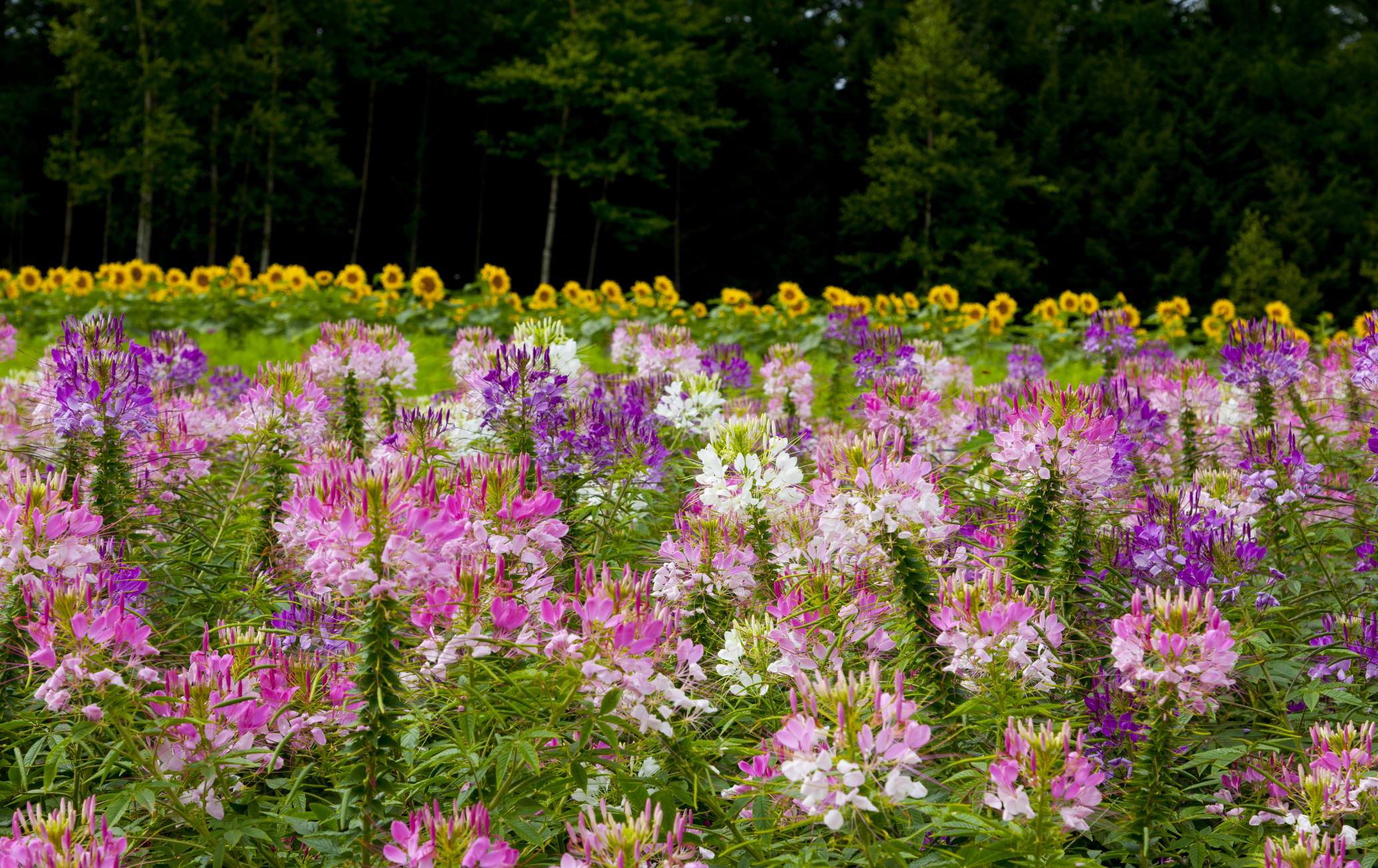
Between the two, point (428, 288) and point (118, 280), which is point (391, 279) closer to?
point (428, 288)

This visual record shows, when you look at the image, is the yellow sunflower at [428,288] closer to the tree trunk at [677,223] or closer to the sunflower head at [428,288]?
the sunflower head at [428,288]

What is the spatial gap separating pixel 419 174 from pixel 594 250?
5814mm

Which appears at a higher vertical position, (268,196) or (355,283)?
(268,196)

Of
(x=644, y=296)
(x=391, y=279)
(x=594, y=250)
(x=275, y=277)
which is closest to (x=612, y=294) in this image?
(x=644, y=296)

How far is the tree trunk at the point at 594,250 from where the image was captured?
1204 inches

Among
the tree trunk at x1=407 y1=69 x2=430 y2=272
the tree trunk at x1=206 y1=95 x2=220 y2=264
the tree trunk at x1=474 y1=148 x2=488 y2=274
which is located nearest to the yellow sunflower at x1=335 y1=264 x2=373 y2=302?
the tree trunk at x1=206 y1=95 x2=220 y2=264

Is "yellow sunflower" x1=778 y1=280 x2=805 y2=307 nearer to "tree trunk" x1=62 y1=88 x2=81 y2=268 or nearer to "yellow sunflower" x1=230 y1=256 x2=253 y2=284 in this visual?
"yellow sunflower" x1=230 y1=256 x2=253 y2=284

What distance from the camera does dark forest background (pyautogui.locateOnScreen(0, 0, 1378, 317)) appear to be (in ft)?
82.2

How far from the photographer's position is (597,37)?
29406 millimetres

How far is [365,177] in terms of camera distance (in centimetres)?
2956

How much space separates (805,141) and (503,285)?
22.8 metres

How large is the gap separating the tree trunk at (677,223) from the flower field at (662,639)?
28329mm

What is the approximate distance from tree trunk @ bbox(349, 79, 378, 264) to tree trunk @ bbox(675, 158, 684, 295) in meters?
9.21

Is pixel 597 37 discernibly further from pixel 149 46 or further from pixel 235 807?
pixel 235 807
